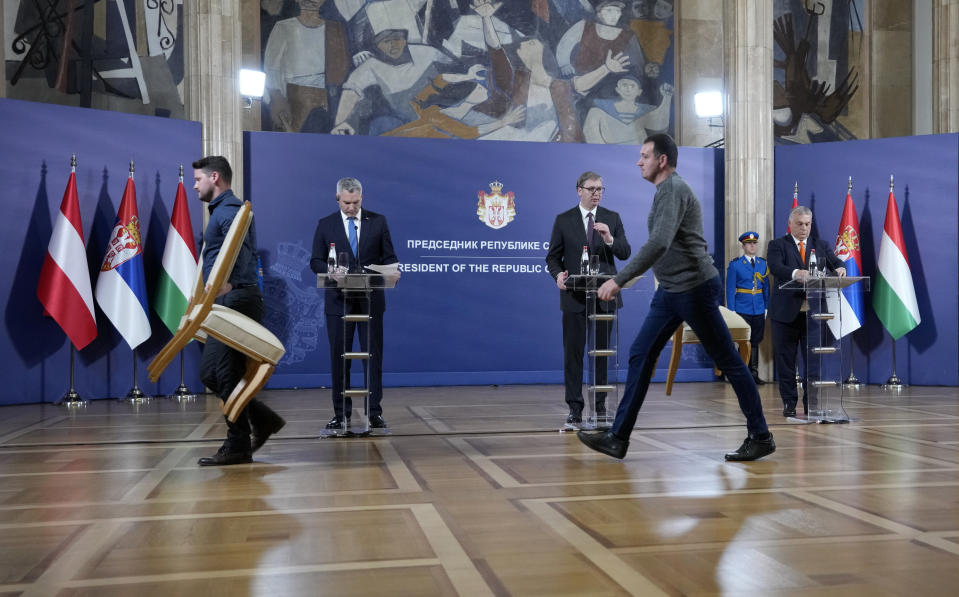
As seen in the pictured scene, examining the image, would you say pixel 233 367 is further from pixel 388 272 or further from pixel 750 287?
pixel 750 287

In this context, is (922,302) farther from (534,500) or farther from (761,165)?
(534,500)

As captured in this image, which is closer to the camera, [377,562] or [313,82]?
[377,562]

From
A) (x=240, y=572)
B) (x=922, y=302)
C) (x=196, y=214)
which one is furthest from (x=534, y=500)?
(x=922, y=302)

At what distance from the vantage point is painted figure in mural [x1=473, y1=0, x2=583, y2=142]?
48.8 ft

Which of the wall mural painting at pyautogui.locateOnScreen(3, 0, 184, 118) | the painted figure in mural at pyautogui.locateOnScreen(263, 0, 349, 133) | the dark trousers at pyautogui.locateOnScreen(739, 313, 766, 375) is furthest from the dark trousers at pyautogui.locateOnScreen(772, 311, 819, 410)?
the wall mural painting at pyautogui.locateOnScreen(3, 0, 184, 118)

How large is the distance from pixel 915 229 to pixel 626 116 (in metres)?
5.87

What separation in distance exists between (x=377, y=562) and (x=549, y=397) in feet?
20.4

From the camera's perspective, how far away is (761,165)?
11.3 metres

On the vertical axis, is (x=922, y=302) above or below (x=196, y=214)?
below

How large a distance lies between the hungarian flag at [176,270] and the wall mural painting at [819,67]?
10.6 m

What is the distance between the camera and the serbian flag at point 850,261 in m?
10.4

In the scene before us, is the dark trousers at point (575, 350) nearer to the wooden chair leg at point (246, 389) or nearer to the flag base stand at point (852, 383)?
the wooden chair leg at point (246, 389)

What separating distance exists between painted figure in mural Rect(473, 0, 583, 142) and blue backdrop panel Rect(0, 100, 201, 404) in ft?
21.1

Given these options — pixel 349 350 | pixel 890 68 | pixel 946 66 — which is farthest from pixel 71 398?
pixel 890 68
